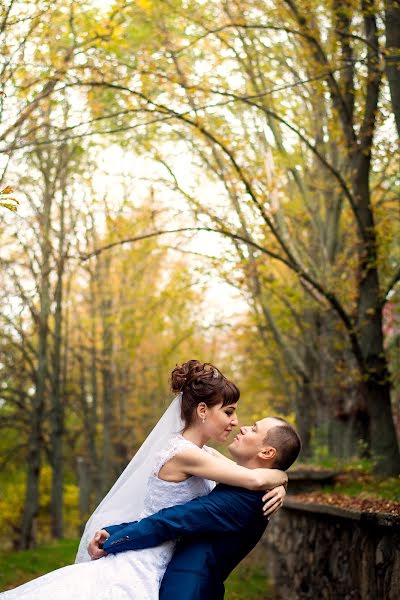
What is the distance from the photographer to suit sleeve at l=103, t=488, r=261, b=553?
14.3 feet

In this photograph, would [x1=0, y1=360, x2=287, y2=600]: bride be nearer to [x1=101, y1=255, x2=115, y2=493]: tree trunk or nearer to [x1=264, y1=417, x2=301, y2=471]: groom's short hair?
[x1=264, y1=417, x2=301, y2=471]: groom's short hair

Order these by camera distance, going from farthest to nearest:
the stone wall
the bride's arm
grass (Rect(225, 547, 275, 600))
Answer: grass (Rect(225, 547, 275, 600)) < the stone wall < the bride's arm

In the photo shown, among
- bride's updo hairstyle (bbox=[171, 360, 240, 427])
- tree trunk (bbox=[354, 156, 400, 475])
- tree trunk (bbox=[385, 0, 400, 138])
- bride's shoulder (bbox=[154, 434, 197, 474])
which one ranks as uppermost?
tree trunk (bbox=[385, 0, 400, 138])

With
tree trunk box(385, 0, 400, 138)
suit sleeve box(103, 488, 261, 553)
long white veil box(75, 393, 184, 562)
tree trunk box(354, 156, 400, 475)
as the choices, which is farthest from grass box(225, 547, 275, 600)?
suit sleeve box(103, 488, 261, 553)

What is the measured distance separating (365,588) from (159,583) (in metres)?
3.58

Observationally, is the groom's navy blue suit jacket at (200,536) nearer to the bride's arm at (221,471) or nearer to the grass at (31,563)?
the bride's arm at (221,471)

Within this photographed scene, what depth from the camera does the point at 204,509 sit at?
14.5ft

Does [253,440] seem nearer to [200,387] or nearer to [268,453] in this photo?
[268,453]

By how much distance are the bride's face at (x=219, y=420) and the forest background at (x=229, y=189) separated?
4.97 ft

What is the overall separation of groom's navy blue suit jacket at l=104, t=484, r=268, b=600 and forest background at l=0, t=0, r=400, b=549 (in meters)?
1.76

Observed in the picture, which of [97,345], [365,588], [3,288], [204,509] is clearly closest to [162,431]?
[204,509]

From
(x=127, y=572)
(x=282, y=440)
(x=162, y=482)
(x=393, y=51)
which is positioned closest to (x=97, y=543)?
(x=127, y=572)

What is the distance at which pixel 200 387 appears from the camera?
4730mm

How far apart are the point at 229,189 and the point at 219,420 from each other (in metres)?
8.95
